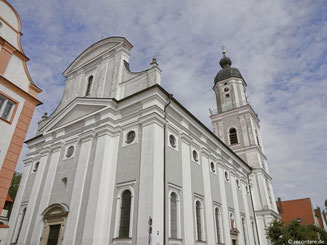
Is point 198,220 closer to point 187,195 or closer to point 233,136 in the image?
point 187,195

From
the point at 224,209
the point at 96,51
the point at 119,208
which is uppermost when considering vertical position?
the point at 96,51

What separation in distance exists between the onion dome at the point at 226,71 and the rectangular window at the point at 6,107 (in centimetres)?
2696

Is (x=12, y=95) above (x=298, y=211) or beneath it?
beneath

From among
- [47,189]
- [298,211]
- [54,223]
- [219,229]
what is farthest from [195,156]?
[298,211]

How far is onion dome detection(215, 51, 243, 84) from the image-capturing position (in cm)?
3185

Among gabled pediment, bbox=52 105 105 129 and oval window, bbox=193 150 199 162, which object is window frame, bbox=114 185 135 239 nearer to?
oval window, bbox=193 150 199 162

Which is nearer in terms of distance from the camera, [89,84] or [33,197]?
[33,197]

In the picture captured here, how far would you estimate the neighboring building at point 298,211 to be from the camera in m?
39.5

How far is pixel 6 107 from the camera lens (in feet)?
31.2

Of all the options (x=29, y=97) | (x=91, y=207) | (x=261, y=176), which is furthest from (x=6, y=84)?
(x=261, y=176)

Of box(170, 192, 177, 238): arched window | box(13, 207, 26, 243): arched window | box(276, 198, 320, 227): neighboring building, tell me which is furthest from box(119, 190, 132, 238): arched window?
box(276, 198, 320, 227): neighboring building

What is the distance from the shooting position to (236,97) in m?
30.2

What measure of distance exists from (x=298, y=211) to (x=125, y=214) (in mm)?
40249

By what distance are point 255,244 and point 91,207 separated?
51.3 ft
